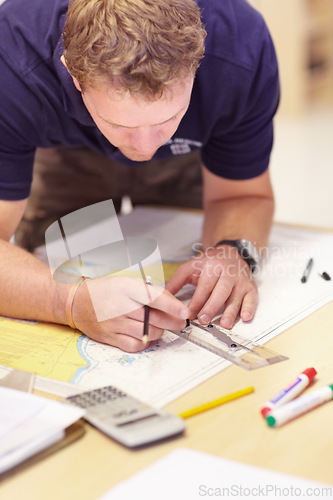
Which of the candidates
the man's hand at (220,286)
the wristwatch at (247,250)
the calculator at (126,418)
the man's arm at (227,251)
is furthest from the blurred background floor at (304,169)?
the calculator at (126,418)

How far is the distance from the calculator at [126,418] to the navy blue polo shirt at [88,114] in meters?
0.50

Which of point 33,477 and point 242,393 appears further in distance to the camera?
point 242,393

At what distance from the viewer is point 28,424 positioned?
0.71 m

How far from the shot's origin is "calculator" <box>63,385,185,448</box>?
697 mm

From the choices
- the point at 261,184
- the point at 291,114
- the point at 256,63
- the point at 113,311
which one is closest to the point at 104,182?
the point at 261,184

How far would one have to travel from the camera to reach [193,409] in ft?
2.48

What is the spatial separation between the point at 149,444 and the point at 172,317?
0.84ft

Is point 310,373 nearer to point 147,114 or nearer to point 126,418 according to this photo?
point 126,418

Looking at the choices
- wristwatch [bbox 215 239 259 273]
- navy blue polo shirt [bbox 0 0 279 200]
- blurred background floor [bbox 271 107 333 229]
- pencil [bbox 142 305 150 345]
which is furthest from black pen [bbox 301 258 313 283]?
blurred background floor [bbox 271 107 333 229]

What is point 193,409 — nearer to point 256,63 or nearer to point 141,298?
point 141,298

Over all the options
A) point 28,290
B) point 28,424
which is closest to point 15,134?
point 28,290

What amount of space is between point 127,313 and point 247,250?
346 mm

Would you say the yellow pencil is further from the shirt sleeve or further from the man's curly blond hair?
the shirt sleeve

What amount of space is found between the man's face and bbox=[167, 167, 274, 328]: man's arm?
0.83 feet
